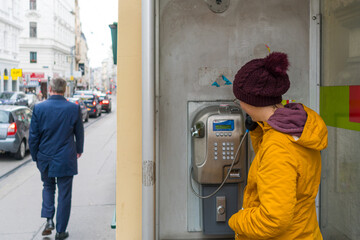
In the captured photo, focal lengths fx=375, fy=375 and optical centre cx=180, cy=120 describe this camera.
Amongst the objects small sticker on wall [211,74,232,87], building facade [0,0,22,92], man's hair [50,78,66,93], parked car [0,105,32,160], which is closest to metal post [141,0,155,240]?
small sticker on wall [211,74,232,87]

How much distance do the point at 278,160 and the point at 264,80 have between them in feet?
1.26

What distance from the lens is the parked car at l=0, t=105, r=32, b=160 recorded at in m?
9.35

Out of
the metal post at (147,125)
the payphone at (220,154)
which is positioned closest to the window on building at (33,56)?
the payphone at (220,154)

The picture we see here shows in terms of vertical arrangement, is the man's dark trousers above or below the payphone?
below

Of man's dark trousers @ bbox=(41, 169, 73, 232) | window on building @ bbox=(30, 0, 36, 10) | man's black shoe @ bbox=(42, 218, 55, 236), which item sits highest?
window on building @ bbox=(30, 0, 36, 10)

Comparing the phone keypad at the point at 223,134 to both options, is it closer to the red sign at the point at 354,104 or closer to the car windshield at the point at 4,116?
the red sign at the point at 354,104

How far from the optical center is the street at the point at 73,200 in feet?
16.0

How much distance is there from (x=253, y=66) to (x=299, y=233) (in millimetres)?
830

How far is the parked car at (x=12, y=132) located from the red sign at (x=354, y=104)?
863 centimetres

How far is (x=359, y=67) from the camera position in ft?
8.38

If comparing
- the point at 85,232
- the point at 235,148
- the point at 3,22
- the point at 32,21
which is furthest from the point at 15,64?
the point at 235,148

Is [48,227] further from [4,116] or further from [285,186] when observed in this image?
[4,116]

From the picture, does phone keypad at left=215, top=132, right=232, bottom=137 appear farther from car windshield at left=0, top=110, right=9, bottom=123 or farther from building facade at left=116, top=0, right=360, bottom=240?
car windshield at left=0, top=110, right=9, bottom=123

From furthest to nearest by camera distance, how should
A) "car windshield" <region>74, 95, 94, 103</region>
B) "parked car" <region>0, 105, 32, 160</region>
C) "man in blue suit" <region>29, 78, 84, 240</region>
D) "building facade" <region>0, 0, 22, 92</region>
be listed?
"building facade" <region>0, 0, 22, 92</region> < "car windshield" <region>74, 95, 94, 103</region> < "parked car" <region>0, 105, 32, 160</region> < "man in blue suit" <region>29, 78, 84, 240</region>
